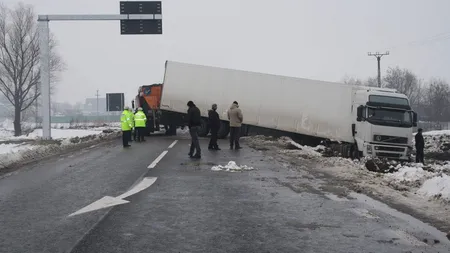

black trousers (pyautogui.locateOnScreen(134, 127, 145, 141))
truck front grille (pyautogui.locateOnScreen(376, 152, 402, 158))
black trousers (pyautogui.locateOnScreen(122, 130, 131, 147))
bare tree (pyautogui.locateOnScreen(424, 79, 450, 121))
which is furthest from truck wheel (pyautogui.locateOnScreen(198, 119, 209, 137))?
bare tree (pyautogui.locateOnScreen(424, 79, 450, 121))

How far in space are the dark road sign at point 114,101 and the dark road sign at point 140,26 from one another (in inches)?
485

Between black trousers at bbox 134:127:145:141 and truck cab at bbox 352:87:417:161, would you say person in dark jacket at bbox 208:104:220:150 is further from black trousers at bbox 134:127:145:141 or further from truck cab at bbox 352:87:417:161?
truck cab at bbox 352:87:417:161

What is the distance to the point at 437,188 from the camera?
808 cm

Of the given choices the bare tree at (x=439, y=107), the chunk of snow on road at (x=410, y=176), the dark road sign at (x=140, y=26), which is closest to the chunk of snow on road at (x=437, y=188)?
the chunk of snow on road at (x=410, y=176)

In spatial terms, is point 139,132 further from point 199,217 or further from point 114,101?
point 199,217

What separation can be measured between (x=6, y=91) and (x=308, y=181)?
172 feet

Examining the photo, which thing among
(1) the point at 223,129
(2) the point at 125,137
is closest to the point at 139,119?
(2) the point at 125,137

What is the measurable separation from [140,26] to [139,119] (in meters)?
5.68

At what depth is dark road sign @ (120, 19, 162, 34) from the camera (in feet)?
75.7

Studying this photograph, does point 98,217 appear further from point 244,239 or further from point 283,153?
point 283,153

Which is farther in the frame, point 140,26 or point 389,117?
point 140,26

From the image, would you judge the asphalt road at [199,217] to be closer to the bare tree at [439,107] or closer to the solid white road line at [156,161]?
the solid white road line at [156,161]

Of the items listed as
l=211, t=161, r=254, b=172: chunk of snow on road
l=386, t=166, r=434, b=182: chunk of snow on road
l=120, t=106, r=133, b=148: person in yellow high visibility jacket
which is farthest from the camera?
l=120, t=106, r=133, b=148: person in yellow high visibility jacket

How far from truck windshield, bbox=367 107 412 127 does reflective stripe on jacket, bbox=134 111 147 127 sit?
9987 millimetres
